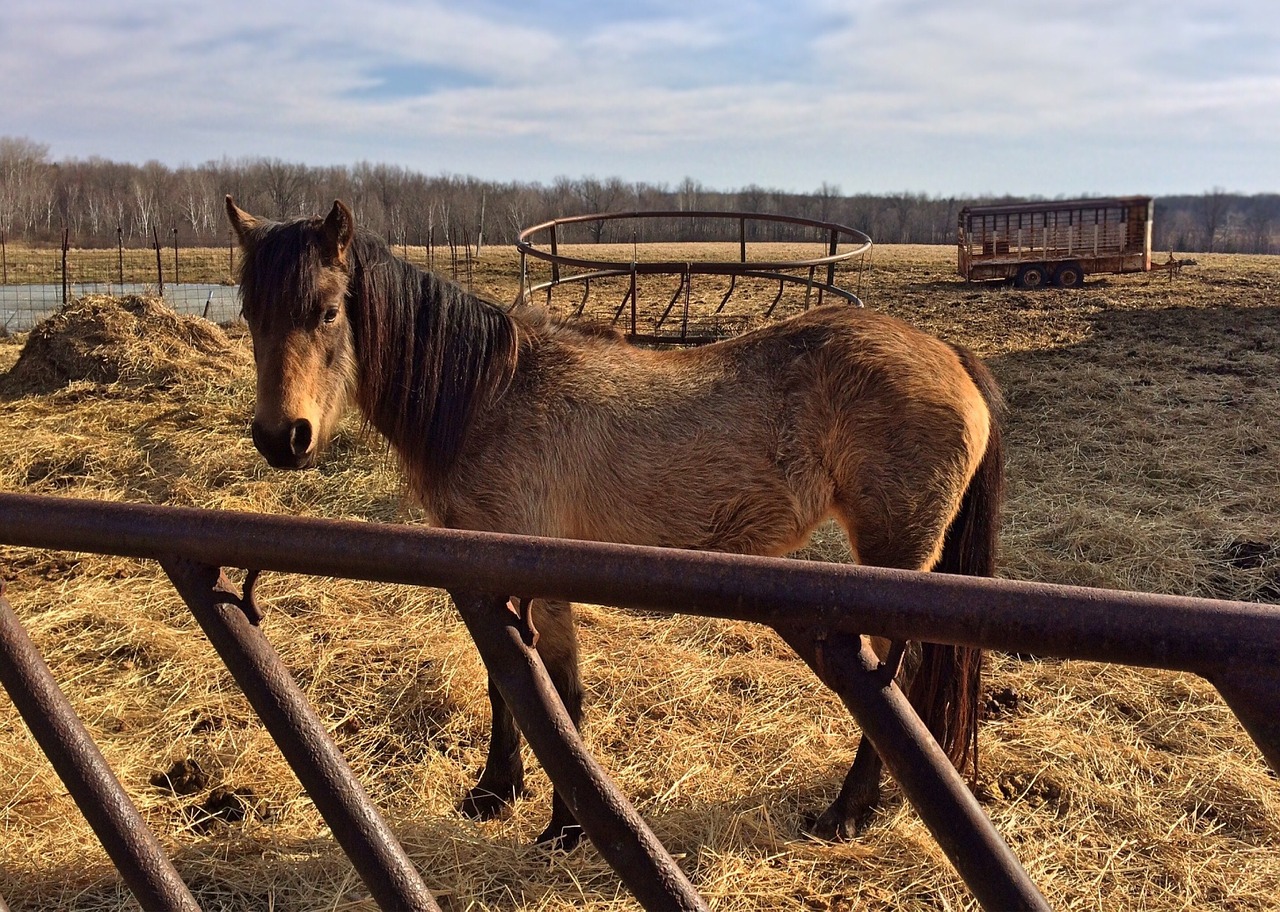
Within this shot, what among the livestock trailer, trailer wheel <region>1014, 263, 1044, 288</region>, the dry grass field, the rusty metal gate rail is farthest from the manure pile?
trailer wheel <region>1014, 263, 1044, 288</region>

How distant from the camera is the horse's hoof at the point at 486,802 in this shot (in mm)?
3076

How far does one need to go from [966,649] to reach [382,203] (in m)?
49.2

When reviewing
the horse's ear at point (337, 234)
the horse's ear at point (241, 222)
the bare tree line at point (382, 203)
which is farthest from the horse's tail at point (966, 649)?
the bare tree line at point (382, 203)

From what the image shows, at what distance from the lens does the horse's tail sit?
3070 millimetres

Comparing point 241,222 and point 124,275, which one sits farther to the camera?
point 124,275

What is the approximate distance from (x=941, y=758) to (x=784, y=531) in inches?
83.2

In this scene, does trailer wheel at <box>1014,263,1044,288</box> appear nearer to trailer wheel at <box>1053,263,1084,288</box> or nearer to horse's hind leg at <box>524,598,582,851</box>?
trailer wheel at <box>1053,263,1084,288</box>

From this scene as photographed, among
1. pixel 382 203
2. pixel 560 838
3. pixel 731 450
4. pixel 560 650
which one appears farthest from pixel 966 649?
pixel 382 203

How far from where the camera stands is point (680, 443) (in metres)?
3.06

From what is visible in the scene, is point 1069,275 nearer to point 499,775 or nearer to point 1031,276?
point 1031,276

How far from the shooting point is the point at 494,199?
5397 centimetres

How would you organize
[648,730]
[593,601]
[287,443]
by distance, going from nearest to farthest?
[593,601] < [287,443] < [648,730]

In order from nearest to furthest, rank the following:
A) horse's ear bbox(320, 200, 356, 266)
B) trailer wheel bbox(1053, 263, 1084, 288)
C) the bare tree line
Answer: horse's ear bbox(320, 200, 356, 266)
trailer wheel bbox(1053, 263, 1084, 288)
the bare tree line

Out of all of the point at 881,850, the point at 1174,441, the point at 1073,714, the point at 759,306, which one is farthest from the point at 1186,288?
the point at 881,850
